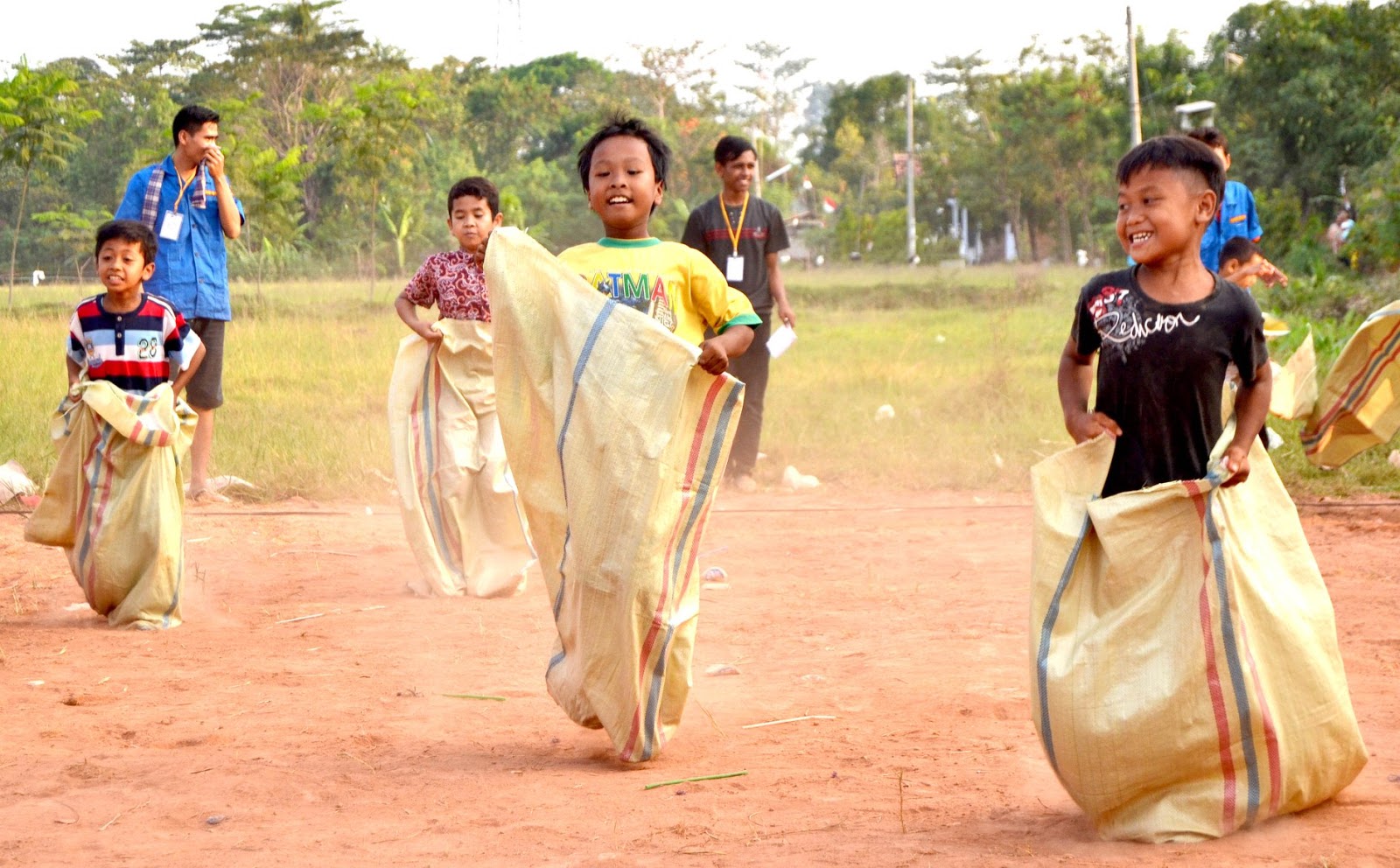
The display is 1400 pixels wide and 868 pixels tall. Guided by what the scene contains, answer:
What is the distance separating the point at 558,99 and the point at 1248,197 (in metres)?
38.7

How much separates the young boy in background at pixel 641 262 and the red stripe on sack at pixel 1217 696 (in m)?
1.25

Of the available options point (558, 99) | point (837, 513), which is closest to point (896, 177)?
point (558, 99)

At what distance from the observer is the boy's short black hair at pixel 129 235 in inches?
212

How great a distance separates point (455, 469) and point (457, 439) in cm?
12

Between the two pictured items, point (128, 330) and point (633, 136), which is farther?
point (128, 330)

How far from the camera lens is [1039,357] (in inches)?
616

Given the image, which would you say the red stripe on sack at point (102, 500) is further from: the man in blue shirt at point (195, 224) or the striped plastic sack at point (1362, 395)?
the striped plastic sack at point (1362, 395)

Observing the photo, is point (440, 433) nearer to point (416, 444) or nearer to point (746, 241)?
point (416, 444)

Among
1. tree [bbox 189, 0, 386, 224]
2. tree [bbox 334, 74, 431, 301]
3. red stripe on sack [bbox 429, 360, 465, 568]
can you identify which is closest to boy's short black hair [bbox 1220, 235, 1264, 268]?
red stripe on sack [bbox 429, 360, 465, 568]

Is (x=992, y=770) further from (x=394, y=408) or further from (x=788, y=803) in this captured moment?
(x=394, y=408)

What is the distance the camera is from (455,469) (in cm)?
600

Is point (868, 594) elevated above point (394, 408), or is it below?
below

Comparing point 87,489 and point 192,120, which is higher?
point 192,120

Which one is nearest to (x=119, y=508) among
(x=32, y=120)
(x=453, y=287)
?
(x=453, y=287)
